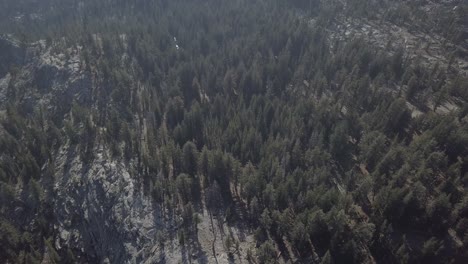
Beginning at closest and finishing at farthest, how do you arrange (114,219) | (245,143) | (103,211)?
(114,219) < (103,211) < (245,143)

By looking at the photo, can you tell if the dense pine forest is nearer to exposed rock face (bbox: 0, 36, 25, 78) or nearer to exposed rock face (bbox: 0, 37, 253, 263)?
exposed rock face (bbox: 0, 37, 253, 263)

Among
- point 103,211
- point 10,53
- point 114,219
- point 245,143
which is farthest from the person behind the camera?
point 10,53

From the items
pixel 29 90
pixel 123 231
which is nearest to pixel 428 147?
pixel 123 231

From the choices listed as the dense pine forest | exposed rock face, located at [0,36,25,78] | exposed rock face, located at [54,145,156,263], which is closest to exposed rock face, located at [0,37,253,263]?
exposed rock face, located at [54,145,156,263]

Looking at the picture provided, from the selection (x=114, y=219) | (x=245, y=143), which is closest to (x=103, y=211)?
(x=114, y=219)

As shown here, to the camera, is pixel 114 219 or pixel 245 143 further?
pixel 245 143

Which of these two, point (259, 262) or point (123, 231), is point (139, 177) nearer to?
point (123, 231)

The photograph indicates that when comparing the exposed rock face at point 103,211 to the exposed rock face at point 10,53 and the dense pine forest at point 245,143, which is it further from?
the exposed rock face at point 10,53

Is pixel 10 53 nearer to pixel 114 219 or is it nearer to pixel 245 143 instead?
pixel 114 219

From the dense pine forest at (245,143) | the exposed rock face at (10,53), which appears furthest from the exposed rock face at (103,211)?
the exposed rock face at (10,53)
